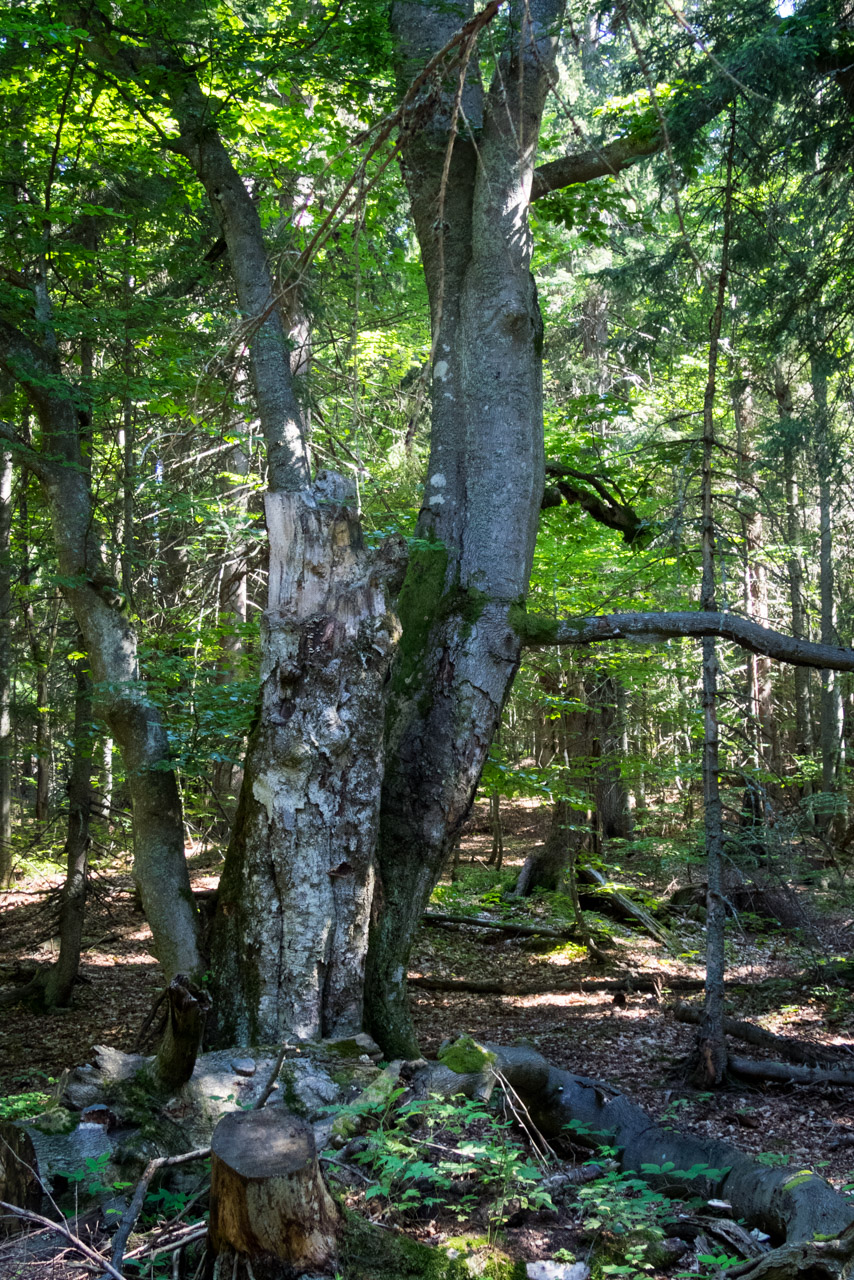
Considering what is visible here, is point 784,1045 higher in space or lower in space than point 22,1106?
lower

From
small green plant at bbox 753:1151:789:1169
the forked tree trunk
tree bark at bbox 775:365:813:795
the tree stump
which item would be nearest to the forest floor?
small green plant at bbox 753:1151:789:1169

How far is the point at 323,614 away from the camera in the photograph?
4633mm

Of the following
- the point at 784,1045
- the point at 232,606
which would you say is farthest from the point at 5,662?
the point at 784,1045

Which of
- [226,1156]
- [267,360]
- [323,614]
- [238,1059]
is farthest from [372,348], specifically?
[226,1156]

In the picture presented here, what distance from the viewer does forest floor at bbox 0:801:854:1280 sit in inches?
198

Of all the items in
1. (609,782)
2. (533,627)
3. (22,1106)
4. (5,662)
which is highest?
(5,662)

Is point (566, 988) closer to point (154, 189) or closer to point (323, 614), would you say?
point (323, 614)

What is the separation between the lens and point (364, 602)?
471 cm

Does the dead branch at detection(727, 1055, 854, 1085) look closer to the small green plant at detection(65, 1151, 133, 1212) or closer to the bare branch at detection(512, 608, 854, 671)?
the bare branch at detection(512, 608, 854, 671)

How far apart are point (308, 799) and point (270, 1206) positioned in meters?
2.13

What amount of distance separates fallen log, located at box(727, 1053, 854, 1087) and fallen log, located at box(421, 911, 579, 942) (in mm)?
4187

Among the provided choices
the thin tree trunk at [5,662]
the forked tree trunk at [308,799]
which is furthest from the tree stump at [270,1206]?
the thin tree trunk at [5,662]

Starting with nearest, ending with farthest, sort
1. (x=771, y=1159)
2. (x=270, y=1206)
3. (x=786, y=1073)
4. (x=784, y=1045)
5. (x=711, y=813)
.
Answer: (x=270, y=1206), (x=771, y=1159), (x=786, y=1073), (x=711, y=813), (x=784, y=1045)

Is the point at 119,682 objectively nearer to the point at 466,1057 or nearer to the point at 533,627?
the point at 533,627
